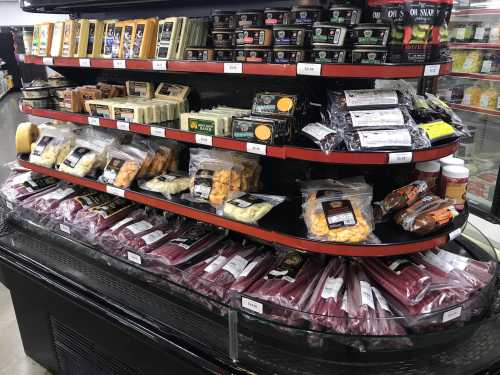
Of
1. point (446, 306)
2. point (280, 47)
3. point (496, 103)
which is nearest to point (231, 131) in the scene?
point (280, 47)

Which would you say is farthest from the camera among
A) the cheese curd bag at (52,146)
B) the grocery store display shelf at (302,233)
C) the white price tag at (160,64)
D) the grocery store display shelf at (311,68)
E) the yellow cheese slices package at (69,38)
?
the cheese curd bag at (52,146)

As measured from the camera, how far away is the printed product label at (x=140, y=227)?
2268 millimetres

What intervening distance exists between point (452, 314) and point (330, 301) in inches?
17.8

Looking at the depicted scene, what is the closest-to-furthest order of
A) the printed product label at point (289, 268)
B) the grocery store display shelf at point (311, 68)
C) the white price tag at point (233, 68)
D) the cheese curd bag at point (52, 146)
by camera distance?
the grocery store display shelf at point (311, 68)
the white price tag at point (233, 68)
the printed product label at point (289, 268)
the cheese curd bag at point (52, 146)

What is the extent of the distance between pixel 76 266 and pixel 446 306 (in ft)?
6.05

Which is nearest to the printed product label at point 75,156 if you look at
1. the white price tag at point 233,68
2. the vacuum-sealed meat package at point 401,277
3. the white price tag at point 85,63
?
the white price tag at point 85,63

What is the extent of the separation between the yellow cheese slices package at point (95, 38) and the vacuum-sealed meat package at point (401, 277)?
1.82 metres

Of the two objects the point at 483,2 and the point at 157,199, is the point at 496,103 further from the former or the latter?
the point at 157,199

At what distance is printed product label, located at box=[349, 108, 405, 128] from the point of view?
1.57m

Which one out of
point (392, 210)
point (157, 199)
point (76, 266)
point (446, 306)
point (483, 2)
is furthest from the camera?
point (483, 2)

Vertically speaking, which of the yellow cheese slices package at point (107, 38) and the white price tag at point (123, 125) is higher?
the yellow cheese slices package at point (107, 38)

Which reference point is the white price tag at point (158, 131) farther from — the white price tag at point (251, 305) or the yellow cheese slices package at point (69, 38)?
the white price tag at point (251, 305)

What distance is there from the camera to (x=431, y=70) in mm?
1531

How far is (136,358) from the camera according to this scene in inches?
76.2
